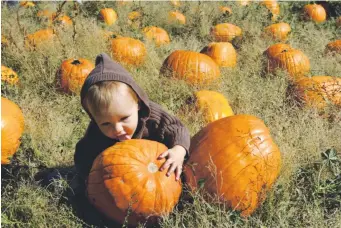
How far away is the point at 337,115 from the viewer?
4.30m

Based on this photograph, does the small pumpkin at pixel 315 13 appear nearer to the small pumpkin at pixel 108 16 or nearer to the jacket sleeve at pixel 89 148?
the small pumpkin at pixel 108 16

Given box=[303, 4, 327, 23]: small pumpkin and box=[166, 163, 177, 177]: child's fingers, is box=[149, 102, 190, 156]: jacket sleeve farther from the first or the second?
box=[303, 4, 327, 23]: small pumpkin

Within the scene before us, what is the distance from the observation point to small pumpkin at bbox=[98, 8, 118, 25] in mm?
9227

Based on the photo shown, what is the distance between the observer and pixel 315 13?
10.4 meters

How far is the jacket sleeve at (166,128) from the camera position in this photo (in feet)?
10.5

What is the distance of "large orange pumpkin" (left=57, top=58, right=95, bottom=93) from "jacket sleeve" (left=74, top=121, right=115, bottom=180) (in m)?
2.06

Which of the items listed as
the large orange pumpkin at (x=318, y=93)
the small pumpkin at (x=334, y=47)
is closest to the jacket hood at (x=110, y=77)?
the large orange pumpkin at (x=318, y=93)

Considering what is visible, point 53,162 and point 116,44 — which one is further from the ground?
point 116,44

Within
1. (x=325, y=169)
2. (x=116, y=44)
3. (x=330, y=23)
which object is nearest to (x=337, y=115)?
(x=325, y=169)

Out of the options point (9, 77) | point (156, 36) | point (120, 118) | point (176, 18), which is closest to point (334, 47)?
point (156, 36)

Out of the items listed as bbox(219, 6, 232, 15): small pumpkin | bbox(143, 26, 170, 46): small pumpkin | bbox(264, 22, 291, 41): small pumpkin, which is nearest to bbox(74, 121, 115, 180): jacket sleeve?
bbox(143, 26, 170, 46): small pumpkin

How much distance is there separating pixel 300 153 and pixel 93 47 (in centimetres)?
387

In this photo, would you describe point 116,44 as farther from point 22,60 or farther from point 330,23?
point 330,23

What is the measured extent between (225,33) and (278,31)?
100cm
